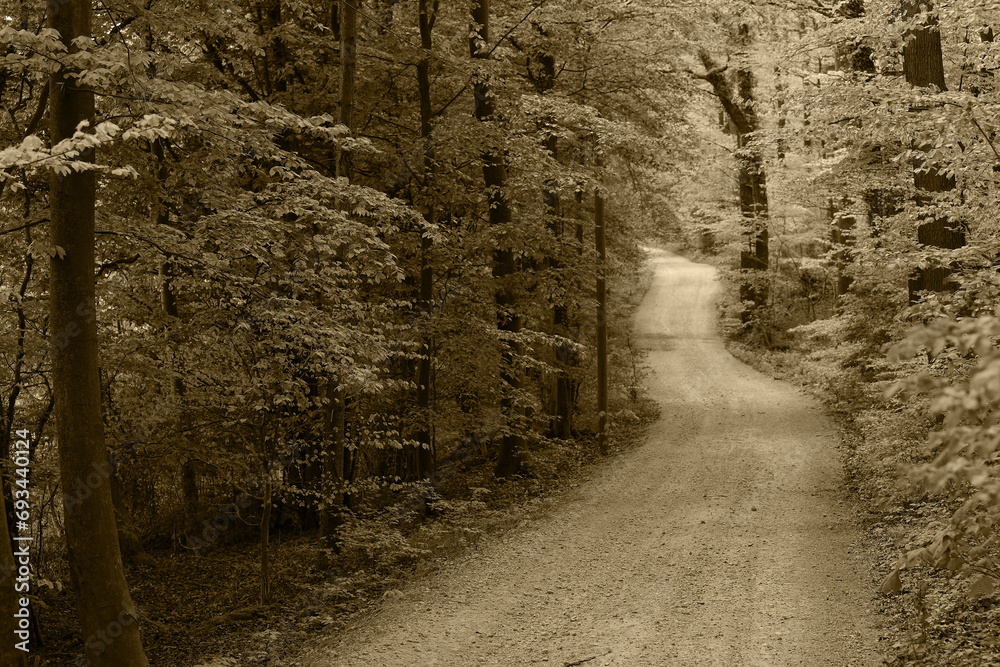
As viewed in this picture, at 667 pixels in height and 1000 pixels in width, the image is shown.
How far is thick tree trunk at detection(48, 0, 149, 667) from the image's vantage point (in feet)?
20.7

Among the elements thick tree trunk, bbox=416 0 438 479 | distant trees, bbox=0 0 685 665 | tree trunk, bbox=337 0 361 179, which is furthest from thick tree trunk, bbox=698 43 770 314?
tree trunk, bbox=337 0 361 179

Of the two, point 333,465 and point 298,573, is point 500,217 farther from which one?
point 298,573

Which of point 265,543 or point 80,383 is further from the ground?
point 80,383

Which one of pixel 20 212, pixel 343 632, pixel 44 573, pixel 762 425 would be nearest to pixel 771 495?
pixel 762 425

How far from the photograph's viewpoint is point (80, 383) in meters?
6.35

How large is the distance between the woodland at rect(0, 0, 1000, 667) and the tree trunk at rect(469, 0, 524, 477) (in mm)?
114

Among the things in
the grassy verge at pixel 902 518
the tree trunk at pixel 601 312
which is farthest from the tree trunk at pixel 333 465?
the tree trunk at pixel 601 312

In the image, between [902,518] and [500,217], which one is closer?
[902,518]

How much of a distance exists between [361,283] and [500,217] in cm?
384

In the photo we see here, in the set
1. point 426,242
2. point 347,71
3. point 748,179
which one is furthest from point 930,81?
point 748,179

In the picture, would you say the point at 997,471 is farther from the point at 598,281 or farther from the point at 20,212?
the point at 598,281

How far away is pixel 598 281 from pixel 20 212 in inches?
432

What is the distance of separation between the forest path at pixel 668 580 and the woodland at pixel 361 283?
67 centimetres

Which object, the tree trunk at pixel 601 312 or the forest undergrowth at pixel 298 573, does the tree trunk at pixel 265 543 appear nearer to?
the forest undergrowth at pixel 298 573
